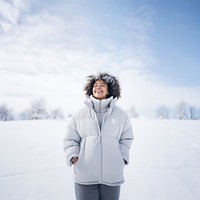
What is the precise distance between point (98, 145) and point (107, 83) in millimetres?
862

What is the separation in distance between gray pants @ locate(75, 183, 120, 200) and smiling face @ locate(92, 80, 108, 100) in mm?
1047

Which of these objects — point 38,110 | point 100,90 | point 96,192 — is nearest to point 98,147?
point 96,192

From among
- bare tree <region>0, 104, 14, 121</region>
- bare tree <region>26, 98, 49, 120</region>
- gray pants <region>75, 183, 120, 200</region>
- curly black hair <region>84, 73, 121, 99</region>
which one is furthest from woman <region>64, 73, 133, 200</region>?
bare tree <region>0, 104, 14, 121</region>

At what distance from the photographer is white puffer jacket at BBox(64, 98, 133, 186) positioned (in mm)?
2359

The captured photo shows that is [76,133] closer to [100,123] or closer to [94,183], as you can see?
[100,123]

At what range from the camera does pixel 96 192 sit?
238 centimetres

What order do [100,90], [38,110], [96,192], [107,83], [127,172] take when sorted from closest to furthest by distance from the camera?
[96,192]
[100,90]
[107,83]
[127,172]
[38,110]

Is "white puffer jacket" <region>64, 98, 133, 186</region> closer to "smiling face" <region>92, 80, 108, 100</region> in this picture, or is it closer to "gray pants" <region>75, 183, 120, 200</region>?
"gray pants" <region>75, 183, 120, 200</region>

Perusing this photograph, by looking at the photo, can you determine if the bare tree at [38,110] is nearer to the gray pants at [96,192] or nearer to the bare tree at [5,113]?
the bare tree at [5,113]

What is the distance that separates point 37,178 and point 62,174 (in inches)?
19.5

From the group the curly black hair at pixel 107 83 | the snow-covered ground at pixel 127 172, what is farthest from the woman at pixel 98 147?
the snow-covered ground at pixel 127 172

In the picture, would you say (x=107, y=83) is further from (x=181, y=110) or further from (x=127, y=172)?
(x=181, y=110)

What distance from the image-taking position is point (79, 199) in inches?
94.3

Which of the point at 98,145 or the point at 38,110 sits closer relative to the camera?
the point at 98,145
